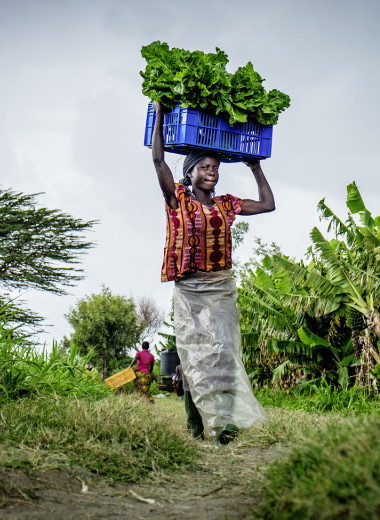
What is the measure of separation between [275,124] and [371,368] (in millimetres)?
5956

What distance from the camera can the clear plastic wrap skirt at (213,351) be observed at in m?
5.51

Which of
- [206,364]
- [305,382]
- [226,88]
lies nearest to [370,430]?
[206,364]

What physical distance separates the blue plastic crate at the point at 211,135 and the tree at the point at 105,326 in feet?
94.6

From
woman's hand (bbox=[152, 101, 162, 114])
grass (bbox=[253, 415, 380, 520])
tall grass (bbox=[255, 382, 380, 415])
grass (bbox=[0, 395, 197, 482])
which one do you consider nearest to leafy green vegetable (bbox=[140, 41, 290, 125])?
woman's hand (bbox=[152, 101, 162, 114])

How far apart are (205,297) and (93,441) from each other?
2.00 meters

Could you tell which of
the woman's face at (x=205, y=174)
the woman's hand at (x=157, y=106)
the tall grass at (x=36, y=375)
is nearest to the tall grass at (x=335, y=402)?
the tall grass at (x=36, y=375)

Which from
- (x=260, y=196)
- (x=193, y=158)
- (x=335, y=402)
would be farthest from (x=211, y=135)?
(x=335, y=402)

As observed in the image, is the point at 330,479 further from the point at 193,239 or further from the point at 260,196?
the point at 260,196

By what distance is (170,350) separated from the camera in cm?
1773

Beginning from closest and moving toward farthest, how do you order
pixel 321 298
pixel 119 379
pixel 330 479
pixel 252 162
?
pixel 330 479, pixel 252 162, pixel 119 379, pixel 321 298

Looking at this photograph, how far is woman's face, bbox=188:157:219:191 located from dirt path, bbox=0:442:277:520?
283 centimetres

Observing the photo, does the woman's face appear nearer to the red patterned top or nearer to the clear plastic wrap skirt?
the red patterned top

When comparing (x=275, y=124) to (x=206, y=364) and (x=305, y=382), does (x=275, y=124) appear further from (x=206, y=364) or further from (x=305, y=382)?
(x=305, y=382)

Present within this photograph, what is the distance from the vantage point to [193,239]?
18.4 ft
